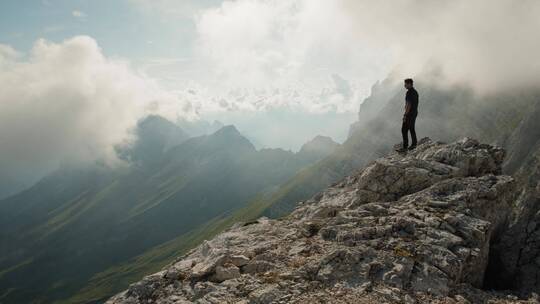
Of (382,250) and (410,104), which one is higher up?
(410,104)

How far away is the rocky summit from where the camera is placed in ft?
66.7

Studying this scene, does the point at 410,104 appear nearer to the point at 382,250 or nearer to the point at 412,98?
the point at 412,98

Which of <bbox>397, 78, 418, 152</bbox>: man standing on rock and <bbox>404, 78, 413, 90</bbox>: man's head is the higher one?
<bbox>404, 78, 413, 90</bbox>: man's head

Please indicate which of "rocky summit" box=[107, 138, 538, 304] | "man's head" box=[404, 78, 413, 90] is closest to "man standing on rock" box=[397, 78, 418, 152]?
"man's head" box=[404, 78, 413, 90]

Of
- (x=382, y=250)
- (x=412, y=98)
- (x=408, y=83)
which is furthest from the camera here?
(x=412, y=98)

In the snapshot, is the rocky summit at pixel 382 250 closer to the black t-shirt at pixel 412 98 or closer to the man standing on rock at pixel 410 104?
the man standing on rock at pixel 410 104

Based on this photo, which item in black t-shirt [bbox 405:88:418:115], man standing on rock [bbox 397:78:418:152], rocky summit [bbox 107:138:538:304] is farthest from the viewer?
black t-shirt [bbox 405:88:418:115]

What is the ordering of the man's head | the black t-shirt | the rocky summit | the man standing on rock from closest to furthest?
the rocky summit → the man's head → the man standing on rock → the black t-shirt

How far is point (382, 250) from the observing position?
2277cm

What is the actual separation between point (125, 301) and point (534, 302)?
73.3ft

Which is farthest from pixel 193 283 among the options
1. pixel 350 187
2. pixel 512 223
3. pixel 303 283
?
pixel 512 223

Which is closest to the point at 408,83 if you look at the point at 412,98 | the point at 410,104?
the point at 412,98

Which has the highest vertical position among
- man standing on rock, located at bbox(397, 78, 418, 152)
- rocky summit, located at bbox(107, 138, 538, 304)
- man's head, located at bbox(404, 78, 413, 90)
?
man's head, located at bbox(404, 78, 413, 90)

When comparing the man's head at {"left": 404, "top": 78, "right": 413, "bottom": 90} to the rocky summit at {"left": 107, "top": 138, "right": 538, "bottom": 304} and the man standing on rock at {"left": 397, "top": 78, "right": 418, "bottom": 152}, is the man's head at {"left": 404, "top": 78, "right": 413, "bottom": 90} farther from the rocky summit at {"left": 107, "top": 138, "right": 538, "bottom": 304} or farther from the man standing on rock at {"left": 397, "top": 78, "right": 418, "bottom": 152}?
the rocky summit at {"left": 107, "top": 138, "right": 538, "bottom": 304}
